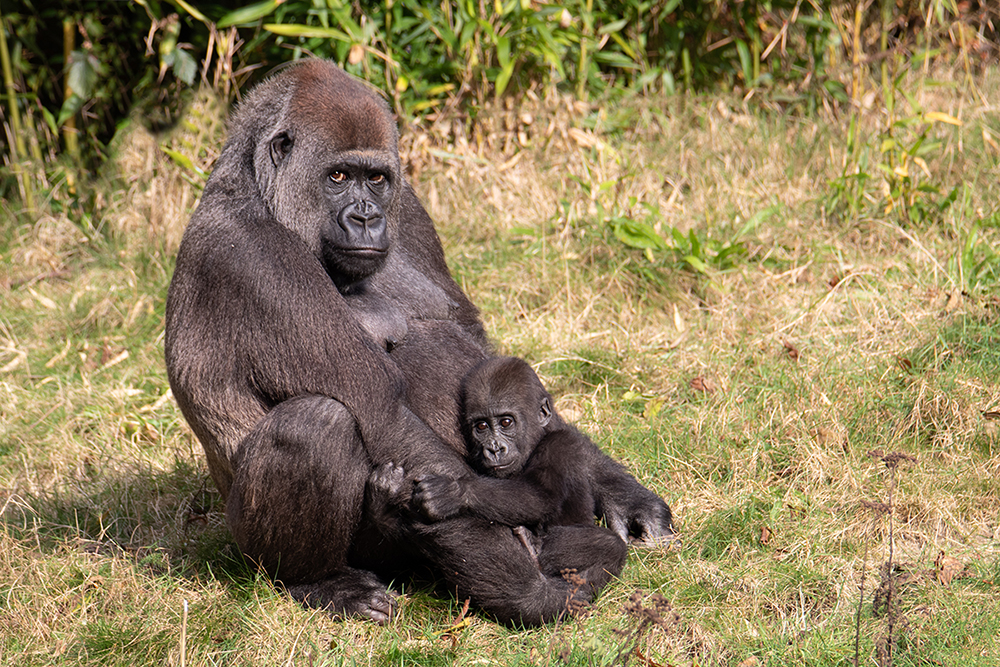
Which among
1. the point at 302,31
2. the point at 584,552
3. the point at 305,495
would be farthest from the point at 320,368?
the point at 302,31

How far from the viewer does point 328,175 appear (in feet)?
10.8

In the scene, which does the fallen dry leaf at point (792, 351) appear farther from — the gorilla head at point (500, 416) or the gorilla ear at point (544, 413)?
the gorilla head at point (500, 416)

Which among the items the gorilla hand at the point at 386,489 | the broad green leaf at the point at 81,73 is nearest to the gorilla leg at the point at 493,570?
the gorilla hand at the point at 386,489

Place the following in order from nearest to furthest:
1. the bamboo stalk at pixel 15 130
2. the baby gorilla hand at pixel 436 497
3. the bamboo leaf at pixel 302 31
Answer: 1. the baby gorilla hand at pixel 436 497
2. the bamboo leaf at pixel 302 31
3. the bamboo stalk at pixel 15 130

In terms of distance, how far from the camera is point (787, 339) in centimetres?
481

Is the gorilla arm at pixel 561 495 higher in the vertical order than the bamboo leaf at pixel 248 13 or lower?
lower

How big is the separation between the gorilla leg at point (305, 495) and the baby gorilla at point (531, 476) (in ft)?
1.06

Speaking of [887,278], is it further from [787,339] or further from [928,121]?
[928,121]

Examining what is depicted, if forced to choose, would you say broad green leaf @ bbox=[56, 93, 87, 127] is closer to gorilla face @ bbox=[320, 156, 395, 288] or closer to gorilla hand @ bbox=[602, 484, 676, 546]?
gorilla face @ bbox=[320, 156, 395, 288]

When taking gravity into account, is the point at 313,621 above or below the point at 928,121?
below

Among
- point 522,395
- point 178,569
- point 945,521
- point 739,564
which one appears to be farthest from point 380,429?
point 945,521

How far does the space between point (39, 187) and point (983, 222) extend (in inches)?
230

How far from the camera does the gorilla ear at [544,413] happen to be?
11.4ft

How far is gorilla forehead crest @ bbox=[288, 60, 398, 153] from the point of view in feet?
10.8
